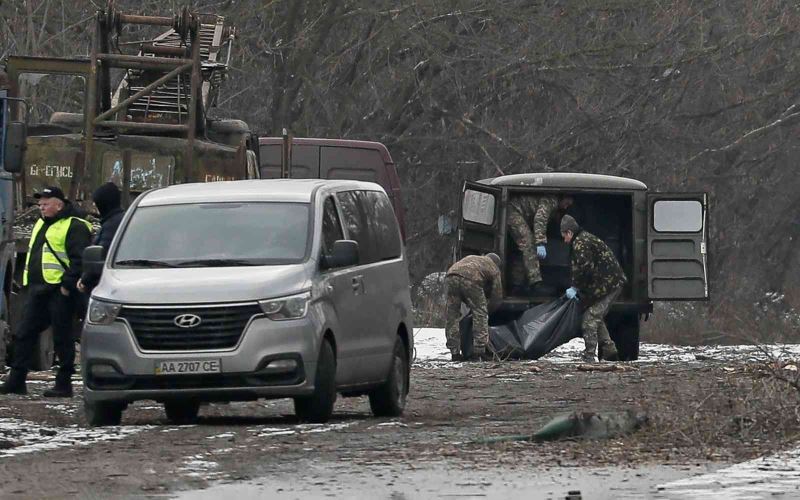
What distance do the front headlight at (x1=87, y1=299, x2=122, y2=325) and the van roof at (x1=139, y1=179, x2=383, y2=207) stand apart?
3.67 ft

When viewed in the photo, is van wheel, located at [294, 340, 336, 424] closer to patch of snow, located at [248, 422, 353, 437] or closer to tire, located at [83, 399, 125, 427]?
patch of snow, located at [248, 422, 353, 437]

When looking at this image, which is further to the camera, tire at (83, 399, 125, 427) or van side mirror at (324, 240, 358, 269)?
van side mirror at (324, 240, 358, 269)

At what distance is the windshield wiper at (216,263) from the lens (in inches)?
480

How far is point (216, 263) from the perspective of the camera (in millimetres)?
12211

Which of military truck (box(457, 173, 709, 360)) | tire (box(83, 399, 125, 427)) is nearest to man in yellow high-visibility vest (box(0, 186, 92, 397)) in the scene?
tire (box(83, 399, 125, 427))

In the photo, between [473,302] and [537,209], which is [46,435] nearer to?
[473,302]

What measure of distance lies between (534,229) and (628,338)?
1717 mm

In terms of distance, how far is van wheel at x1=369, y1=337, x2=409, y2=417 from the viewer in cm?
1323

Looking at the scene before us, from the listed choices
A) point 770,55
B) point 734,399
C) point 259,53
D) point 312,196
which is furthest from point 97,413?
point 770,55

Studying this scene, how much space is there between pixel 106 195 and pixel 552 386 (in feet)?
14.2

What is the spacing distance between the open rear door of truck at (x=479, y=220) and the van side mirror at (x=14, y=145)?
7773 millimetres

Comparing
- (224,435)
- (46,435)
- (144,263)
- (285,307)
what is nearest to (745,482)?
(224,435)

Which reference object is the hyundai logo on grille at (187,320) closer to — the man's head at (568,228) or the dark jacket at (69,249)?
the dark jacket at (69,249)

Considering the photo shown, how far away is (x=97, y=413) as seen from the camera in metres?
12.1
